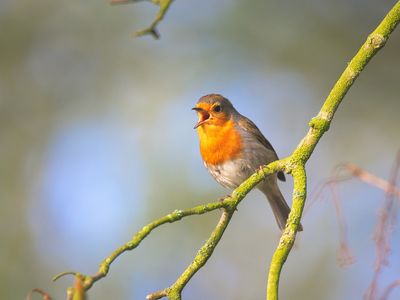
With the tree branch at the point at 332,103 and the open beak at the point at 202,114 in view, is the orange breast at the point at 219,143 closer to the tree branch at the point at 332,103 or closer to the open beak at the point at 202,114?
the open beak at the point at 202,114

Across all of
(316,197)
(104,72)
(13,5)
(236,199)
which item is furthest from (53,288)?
(236,199)

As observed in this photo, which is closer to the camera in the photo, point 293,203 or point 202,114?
point 293,203

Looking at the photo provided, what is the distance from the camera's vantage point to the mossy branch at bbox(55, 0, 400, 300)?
2.05 meters

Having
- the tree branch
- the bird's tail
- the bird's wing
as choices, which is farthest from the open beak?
the tree branch

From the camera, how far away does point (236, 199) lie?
2.55m

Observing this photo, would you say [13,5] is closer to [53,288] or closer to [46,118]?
[46,118]

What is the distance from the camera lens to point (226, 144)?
16.3 feet

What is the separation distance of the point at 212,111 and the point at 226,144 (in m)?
0.28

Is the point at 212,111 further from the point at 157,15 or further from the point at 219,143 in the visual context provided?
the point at 157,15

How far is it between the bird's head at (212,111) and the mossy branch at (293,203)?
87.7 inches

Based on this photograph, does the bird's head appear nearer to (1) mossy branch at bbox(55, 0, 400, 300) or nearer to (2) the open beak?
(2) the open beak

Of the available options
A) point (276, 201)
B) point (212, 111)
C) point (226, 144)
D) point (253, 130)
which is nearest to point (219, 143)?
point (226, 144)

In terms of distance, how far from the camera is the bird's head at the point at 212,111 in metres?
5.02

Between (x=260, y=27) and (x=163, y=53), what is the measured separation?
1.63 m
